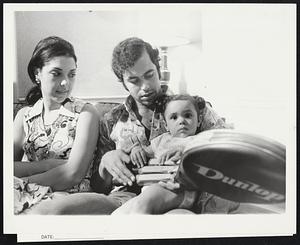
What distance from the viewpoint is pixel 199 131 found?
72 cm

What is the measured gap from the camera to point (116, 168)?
0.71 meters

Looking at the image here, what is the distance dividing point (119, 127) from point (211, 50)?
20cm

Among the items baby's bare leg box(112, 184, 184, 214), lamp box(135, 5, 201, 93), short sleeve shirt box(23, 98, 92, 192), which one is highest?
lamp box(135, 5, 201, 93)

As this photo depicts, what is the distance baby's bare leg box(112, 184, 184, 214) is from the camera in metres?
0.71

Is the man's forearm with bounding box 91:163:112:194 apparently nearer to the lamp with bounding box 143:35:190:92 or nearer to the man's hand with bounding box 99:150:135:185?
the man's hand with bounding box 99:150:135:185

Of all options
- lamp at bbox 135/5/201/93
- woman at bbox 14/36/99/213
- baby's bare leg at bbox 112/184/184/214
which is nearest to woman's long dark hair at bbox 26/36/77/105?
woman at bbox 14/36/99/213

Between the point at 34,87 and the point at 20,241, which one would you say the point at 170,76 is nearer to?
the point at 34,87

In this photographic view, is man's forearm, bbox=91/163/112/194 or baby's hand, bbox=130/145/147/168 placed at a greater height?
Answer: baby's hand, bbox=130/145/147/168

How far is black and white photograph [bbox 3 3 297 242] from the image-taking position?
2.34 ft

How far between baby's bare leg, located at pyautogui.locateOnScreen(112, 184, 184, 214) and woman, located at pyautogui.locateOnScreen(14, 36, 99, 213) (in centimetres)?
8

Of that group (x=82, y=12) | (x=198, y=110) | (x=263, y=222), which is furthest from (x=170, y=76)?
(x=263, y=222)

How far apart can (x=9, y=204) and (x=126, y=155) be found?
212 millimetres

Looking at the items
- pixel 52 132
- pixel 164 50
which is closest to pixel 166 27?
pixel 164 50

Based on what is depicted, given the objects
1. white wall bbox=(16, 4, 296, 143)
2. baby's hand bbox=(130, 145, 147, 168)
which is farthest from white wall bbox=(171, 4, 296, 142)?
baby's hand bbox=(130, 145, 147, 168)
